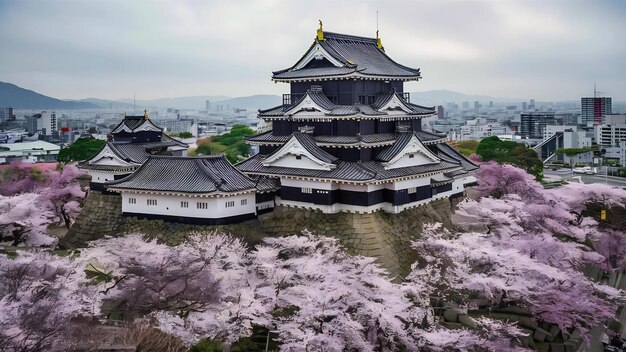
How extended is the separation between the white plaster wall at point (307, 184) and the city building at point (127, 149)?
9867mm

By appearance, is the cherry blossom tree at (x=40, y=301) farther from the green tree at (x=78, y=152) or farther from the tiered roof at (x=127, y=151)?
the green tree at (x=78, y=152)

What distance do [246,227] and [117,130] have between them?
42.7 ft

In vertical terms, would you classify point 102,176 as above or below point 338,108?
below

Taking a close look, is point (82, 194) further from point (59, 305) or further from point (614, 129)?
point (614, 129)

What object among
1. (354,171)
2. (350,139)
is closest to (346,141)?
(350,139)

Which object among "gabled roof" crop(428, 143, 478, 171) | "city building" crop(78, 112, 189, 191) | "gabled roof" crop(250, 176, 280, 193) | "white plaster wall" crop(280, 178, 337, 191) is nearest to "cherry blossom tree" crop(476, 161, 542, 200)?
"gabled roof" crop(428, 143, 478, 171)

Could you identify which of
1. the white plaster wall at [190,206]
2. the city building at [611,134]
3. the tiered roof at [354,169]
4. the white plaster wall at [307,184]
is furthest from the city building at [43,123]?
the white plaster wall at [307,184]

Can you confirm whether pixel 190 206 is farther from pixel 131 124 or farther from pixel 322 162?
pixel 131 124

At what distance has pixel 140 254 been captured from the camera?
24.0 metres

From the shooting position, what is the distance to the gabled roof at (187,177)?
88.4 ft

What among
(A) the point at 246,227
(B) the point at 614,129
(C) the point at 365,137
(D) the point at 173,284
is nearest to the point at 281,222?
(A) the point at 246,227

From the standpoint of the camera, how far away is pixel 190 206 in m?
27.4

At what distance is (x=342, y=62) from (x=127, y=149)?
14.0 meters

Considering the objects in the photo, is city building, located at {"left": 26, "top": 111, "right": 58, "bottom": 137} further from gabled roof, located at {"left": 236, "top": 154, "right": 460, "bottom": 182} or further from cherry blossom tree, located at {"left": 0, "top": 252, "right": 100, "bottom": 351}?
cherry blossom tree, located at {"left": 0, "top": 252, "right": 100, "bottom": 351}
